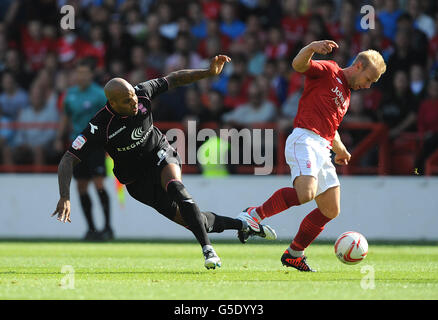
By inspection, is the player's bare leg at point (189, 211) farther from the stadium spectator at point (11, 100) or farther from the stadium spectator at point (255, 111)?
the stadium spectator at point (11, 100)

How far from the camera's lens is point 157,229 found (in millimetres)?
14852

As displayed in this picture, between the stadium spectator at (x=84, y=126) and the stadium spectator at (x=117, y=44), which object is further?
the stadium spectator at (x=117, y=44)

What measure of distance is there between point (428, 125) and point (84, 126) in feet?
18.2

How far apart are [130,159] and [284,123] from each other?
20.4 ft

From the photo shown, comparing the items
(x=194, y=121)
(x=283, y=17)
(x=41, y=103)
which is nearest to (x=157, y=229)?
(x=194, y=121)

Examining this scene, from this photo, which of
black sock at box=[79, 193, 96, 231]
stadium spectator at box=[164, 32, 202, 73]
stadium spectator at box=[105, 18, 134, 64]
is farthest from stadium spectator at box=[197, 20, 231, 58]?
black sock at box=[79, 193, 96, 231]

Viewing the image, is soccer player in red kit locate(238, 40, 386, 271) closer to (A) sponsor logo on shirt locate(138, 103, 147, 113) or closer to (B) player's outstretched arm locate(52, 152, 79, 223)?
(A) sponsor logo on shirt locate(138, 103, 147, 113)

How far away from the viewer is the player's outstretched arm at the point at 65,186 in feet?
24.8

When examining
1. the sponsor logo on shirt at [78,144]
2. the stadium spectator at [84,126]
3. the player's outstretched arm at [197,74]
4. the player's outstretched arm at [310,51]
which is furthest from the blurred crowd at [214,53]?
the player's outstretched arm at [310,51]

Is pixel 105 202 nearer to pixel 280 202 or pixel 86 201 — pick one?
pixel 86 201

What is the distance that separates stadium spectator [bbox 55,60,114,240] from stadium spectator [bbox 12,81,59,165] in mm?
1785

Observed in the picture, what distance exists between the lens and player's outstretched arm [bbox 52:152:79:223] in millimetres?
7559

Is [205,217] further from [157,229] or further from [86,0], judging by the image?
[86,0]

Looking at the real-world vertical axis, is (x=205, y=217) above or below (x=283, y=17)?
below
